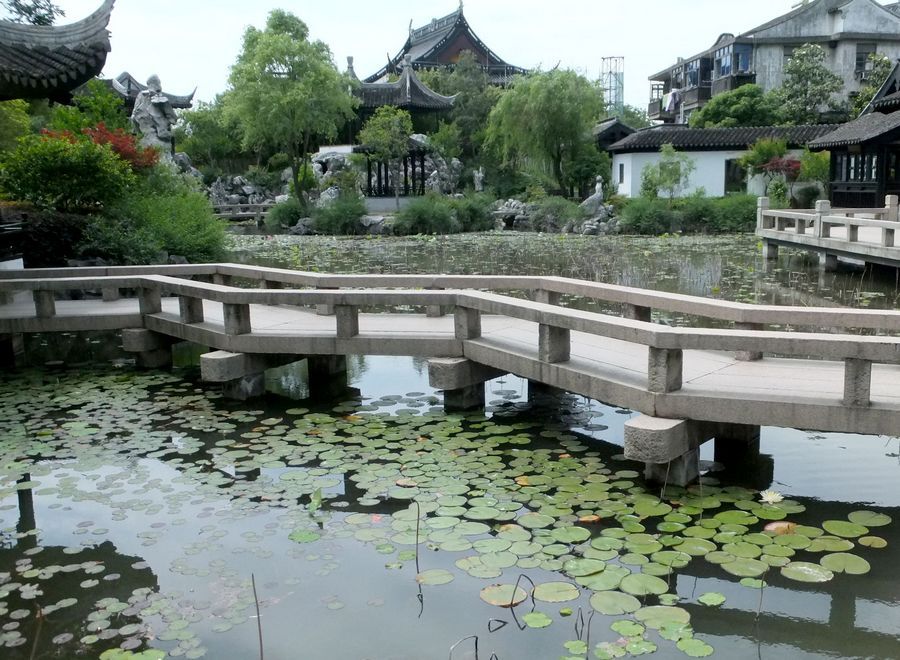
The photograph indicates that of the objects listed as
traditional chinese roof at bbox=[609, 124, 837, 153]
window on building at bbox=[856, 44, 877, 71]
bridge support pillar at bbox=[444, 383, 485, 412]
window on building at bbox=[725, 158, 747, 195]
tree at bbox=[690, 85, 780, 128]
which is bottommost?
bridge support pillar at bbox=[444, 383, 485, 412]

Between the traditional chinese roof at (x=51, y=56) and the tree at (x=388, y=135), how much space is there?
27.8 m

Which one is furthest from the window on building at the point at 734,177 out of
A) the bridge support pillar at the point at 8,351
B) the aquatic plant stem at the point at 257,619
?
the aquatic plant stem at the point at 257,619

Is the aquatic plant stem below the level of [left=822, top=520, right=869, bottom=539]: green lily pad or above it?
above

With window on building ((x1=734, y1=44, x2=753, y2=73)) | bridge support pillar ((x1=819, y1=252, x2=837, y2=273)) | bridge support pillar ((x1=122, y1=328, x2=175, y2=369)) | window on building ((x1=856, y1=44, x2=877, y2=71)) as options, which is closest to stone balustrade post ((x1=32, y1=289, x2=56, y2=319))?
bridge support pillar ((x1=122, y1=328, x2=175, y2=369))

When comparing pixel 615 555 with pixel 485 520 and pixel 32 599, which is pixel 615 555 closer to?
pixel 485 520

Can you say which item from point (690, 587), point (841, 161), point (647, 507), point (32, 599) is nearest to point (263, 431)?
point (32, 599)

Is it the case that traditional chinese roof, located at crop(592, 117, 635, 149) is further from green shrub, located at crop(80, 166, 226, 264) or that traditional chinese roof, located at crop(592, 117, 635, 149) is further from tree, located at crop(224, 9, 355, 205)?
green shrub, located at crop(80, 166, 226, 264)

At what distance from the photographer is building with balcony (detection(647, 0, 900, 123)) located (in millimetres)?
40188

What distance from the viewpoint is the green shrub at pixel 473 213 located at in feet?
107

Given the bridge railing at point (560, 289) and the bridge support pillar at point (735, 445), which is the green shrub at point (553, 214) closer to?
the bridge railing at point (560, 289)

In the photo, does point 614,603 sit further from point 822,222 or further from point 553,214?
point 553,214

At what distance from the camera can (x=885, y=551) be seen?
4.46m

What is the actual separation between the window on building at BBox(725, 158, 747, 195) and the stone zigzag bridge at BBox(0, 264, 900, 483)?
27999 mm

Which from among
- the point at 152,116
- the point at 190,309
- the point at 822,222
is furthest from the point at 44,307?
the point at 152,116
